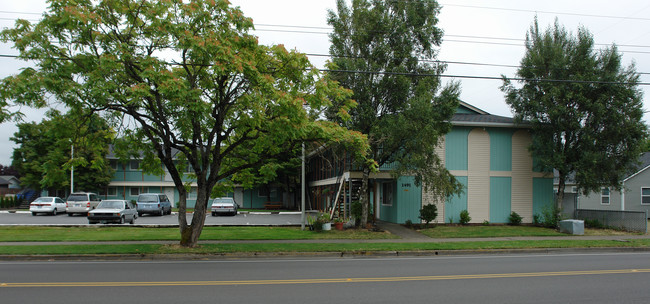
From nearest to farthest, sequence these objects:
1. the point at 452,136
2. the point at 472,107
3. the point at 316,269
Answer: the point at 316,269 → the point at 452,136 → the point at 472,107

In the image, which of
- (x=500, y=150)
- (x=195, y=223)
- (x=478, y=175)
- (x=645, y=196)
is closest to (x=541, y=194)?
(x=500, y=150)

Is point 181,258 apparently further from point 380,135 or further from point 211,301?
point 380,135

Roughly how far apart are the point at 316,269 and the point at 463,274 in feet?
11.7

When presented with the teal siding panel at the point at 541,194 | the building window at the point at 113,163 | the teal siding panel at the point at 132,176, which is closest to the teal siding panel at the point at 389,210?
the teal siding panel at the point at 541,194

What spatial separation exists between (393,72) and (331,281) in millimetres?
11990

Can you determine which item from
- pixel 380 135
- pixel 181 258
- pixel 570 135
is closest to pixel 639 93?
pixel 570 135

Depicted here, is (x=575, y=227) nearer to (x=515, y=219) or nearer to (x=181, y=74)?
(x=515, y=219)

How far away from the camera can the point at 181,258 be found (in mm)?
13812

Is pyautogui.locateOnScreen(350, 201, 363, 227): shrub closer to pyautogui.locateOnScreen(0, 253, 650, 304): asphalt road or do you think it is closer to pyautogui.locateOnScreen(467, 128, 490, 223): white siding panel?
pyautogui.locateOnScreen(467, 128, 490, 223): white siding panel

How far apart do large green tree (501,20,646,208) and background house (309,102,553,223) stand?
1.90 metres

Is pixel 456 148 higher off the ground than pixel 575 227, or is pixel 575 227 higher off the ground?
pixel 456 148

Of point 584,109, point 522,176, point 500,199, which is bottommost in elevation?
point 500,199

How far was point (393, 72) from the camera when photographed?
19453mm

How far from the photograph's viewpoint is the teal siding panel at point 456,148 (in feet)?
77.4
